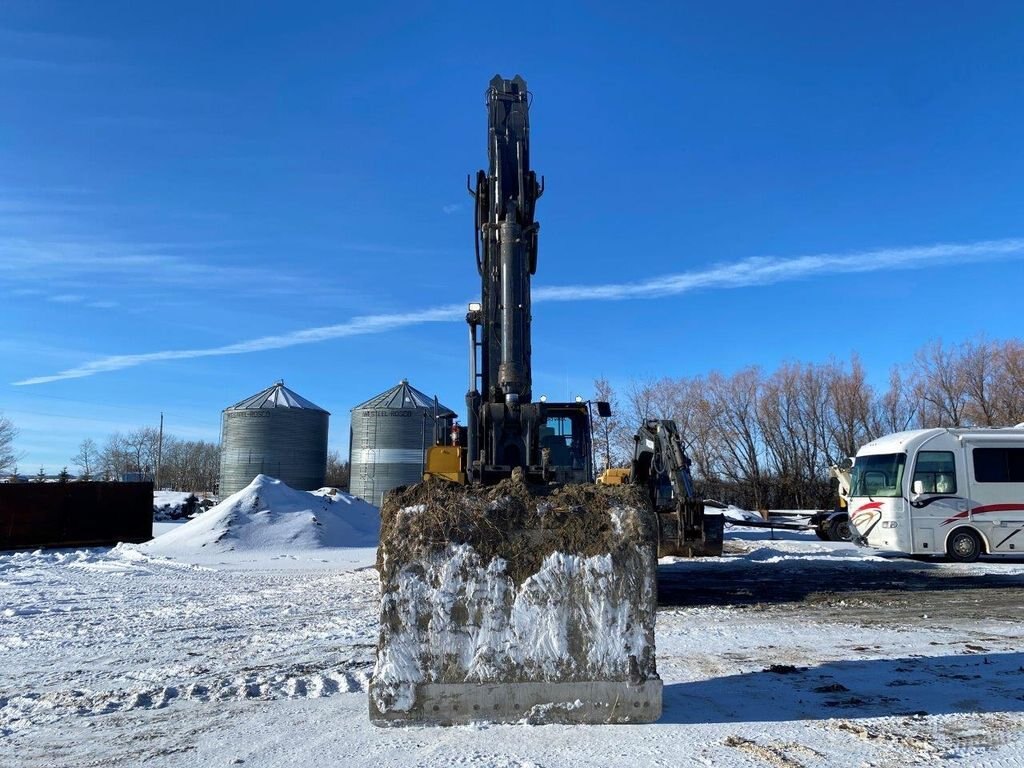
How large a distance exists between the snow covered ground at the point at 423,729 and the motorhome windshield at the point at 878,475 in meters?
7.01

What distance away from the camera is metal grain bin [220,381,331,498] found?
4325cm

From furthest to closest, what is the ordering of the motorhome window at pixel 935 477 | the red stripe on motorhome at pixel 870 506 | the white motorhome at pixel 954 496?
the red stripe on motorhome at pixel 870 506 < the motorhome window at pixel 935 477 < the white motorhome at pixel 954 496

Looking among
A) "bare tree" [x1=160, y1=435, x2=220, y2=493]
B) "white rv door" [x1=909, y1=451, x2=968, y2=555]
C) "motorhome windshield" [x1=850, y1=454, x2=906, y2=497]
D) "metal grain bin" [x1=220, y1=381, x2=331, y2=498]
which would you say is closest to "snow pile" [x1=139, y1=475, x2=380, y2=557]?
"motorhome windshield" [x1=850, y1=454, x2=906, y2=497]

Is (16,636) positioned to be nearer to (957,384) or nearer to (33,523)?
(33,523)

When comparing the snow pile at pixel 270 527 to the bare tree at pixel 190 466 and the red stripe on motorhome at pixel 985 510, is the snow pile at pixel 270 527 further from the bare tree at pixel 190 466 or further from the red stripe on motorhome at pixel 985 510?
the bare tree at pixel 190 466

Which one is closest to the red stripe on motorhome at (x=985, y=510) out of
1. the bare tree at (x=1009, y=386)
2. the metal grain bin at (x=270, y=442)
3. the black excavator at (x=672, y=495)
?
the black excavator at (x=672, y=495)

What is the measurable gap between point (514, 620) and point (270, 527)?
1726 centimetres

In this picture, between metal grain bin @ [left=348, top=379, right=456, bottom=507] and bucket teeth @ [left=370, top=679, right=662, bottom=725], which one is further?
metal grain bin @ [left=348, top=379, right=456, bottom=507]

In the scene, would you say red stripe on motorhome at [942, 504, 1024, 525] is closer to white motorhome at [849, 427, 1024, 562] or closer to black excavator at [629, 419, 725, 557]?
white motorhome at [849, 427, 1024, 562]

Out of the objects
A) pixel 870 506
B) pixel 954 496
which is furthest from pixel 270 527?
pixel 954 496

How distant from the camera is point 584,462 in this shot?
39.9 ft

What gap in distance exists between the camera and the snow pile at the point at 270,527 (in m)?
19.2

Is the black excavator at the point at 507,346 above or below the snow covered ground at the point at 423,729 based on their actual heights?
above

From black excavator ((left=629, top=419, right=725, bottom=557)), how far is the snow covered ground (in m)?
2.60
